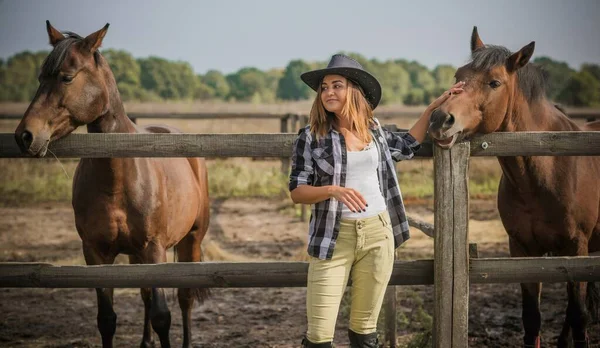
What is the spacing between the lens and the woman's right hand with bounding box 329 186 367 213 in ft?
8.95

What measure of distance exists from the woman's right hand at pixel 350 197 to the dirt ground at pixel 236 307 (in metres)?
2.70

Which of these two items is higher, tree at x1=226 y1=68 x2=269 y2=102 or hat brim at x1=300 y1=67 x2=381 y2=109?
tree at x1=226 y1=68 x2=269 y2=102

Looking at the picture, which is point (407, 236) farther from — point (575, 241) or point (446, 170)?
point (575, 241)

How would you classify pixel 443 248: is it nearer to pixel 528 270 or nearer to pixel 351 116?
pixel 528 270

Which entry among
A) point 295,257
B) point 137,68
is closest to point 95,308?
point 295,257

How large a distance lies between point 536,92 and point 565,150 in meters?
0.95

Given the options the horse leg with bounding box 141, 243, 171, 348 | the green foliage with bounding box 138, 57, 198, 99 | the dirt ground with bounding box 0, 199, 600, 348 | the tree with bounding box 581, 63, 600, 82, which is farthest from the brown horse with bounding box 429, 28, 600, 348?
the green foliage with bounding box 138, 57, 198, 99

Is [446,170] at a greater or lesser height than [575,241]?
greater

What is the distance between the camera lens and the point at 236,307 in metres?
6.28

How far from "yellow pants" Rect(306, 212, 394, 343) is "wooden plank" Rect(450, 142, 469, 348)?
1.88ft

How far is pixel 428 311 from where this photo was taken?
5.92 metres

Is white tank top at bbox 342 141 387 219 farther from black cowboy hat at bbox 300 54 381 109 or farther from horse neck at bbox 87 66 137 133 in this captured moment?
horse neck at bbox 87 66 137 133

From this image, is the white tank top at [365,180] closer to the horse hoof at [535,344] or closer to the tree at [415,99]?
the horse hoof at [535,344]

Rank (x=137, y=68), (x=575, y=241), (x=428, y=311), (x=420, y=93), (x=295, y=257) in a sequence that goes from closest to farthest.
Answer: (x=575, y=241) < (x=428, y=311) < (x=295, y=257) < (x=420, y=93) < (x=137, y=68)
